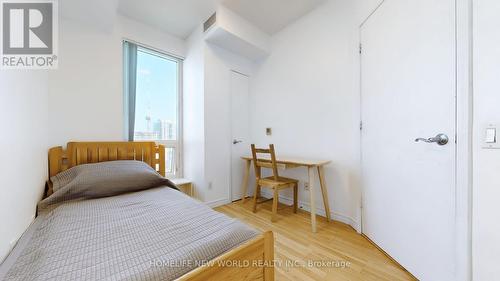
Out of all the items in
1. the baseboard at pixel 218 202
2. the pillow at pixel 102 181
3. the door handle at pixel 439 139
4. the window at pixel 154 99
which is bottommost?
the baseboard at pixel 218 202

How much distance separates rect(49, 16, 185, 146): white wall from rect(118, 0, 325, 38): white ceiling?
26cm

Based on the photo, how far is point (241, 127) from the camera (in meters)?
3.05

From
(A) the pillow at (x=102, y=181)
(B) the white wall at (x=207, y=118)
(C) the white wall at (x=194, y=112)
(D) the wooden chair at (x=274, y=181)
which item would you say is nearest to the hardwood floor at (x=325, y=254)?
(D) the wooden chair at (x=274, y=181)

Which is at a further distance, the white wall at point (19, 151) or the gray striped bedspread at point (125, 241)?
the white wall at point (19, 151)

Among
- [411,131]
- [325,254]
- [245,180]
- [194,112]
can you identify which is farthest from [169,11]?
[325,254]

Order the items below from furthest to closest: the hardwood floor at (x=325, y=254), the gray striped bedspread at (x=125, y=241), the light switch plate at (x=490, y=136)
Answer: the hardwood floor at (x=325, y=254), the light switch plate at (x=490, y=136), the gray striped bedspread at (x=125, y=241)

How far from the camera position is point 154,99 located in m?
2.60

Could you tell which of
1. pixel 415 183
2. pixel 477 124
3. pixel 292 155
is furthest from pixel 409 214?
pixel 292 155

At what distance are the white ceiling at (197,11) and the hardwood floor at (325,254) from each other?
2.66 m

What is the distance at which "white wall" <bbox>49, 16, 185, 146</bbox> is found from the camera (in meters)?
1.81

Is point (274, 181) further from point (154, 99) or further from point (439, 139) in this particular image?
point (154, 99)

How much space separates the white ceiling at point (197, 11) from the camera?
85.7 inches

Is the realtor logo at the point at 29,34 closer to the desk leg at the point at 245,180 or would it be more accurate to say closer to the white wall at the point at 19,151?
the white wall at the point at 19,151

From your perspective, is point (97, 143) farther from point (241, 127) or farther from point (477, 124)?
point (477, 124)
